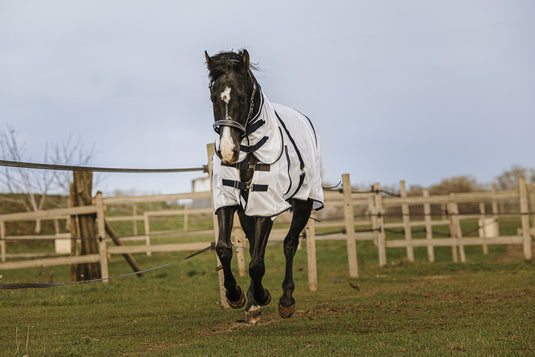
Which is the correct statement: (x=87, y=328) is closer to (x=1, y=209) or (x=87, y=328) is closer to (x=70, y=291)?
(x=70, y=291)

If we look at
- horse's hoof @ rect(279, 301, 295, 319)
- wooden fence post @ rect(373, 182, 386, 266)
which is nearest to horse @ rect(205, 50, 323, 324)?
horse's hoof @ rect(279, 301, 295, 319)

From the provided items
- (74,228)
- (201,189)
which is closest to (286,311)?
(74,228)

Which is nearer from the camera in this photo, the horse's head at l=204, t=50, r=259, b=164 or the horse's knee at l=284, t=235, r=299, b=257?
the horse's head at l=204, t=50, r=259, b=164

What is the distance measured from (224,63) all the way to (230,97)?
0.33 meters

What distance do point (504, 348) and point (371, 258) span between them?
10.9 m

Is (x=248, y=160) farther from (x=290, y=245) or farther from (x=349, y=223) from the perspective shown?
(x=349, y=223)

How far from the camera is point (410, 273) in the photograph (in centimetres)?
1078

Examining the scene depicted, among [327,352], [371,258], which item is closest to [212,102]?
[327,352]

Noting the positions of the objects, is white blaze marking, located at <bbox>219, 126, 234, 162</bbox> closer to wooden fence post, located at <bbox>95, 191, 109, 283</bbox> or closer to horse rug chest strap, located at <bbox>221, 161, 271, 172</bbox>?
horse rug chest strap, located at <bbox>221, 161, 271, 172</bbox>

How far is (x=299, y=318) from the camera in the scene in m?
5.63

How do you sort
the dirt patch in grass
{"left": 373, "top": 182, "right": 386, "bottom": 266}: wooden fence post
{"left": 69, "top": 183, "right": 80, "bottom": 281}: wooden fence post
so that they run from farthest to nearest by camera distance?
1. the dirt patch in grass
2. {"left": 373, "top": 182, "right": 386, "bottom": 266}: wooden fence post
3. {"left": 69, "top": 183, "right": 80, "bottom": 281}: wooden fence post

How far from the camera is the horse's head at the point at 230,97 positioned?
3908 millimetres

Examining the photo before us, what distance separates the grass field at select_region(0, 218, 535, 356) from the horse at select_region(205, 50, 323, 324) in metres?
0.77

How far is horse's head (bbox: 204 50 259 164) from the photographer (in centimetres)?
391
